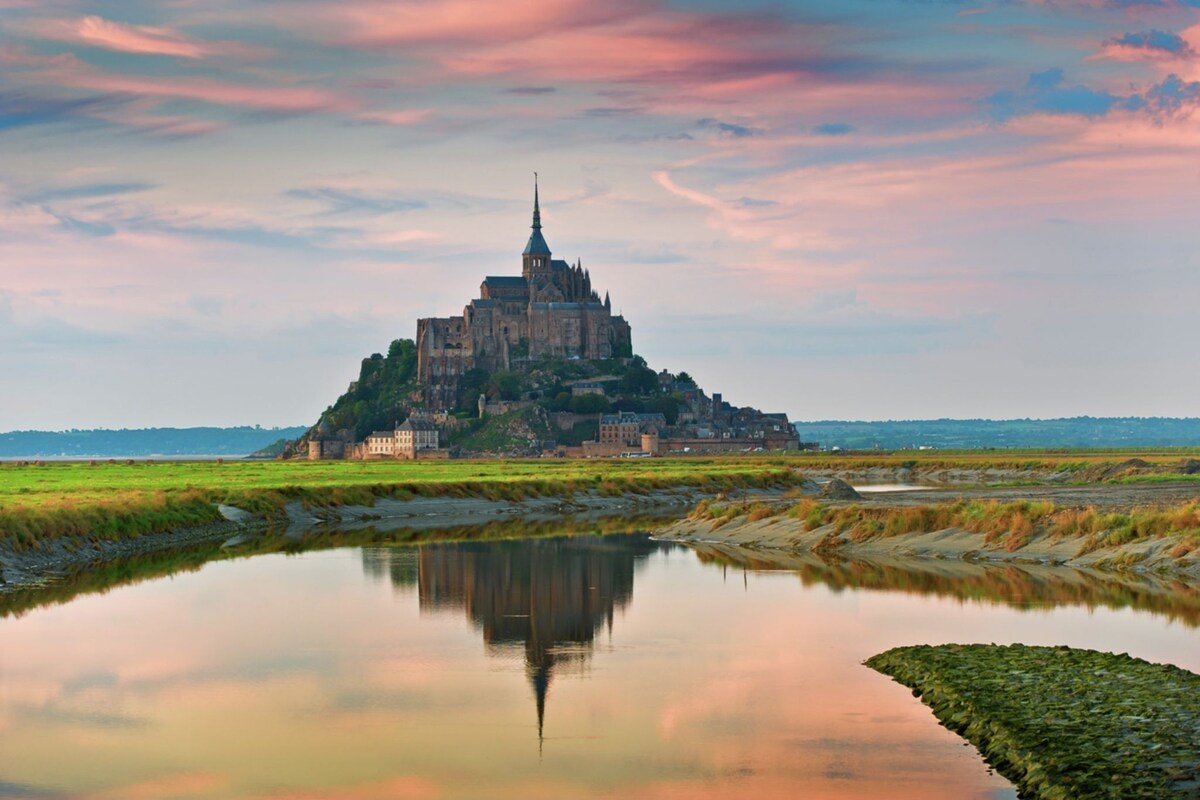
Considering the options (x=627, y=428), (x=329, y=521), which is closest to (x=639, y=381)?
(x=627, y=428)

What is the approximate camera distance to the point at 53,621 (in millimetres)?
24828

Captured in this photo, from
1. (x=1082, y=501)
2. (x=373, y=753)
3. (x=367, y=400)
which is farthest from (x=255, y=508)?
(x=367, y=400)

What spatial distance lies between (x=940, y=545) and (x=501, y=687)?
1867 cm

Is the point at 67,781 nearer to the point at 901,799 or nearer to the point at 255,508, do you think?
the point at 901,799

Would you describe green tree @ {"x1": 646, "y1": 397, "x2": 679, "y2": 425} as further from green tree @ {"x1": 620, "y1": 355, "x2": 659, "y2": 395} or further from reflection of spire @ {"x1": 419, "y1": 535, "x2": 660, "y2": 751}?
reflection of spire @ {"x1": 419, "y1": 535, "x2": 660, "y2": 751}

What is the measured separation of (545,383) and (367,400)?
22812mm

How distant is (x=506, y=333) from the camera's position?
6855 inches

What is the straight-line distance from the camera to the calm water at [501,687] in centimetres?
1427

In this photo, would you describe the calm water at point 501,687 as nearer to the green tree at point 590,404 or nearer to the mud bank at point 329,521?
the mud bank at point 329,521

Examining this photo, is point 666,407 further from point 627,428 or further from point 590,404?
point 627,428

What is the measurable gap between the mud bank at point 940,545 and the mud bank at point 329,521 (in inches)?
421

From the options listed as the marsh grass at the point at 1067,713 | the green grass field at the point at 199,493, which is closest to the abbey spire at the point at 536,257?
the green grass field at the point at 199,493

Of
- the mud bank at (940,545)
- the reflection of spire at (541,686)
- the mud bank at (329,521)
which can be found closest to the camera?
the reflection of spire at (541,686)

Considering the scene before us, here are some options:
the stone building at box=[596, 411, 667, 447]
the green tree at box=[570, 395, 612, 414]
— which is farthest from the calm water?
the green tree at box=[570, 395, 612, 414]
